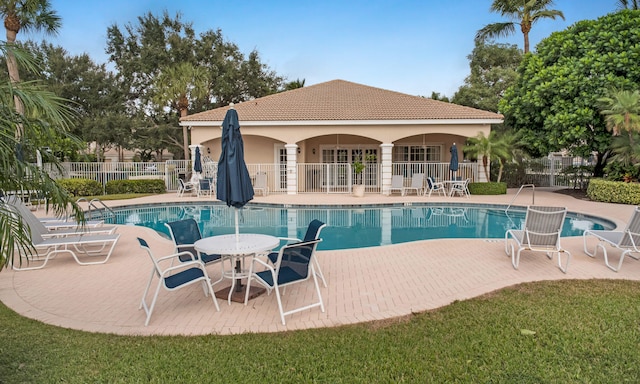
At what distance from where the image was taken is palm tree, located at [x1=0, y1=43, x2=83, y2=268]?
10.3 ft

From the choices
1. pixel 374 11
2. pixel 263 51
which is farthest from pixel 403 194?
pixel 263 51

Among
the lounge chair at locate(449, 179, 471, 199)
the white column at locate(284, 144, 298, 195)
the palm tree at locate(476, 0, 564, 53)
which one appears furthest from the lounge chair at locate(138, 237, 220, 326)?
the palm tree at locate(476, 0, 564, 53)

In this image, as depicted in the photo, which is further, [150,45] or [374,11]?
[150,45]

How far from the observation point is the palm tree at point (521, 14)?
25.5 metres

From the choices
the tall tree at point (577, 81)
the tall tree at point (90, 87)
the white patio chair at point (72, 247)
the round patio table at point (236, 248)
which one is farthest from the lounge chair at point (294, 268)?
the tall tree at point (90, 87)

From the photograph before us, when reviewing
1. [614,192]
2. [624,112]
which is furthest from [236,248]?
[614,192]

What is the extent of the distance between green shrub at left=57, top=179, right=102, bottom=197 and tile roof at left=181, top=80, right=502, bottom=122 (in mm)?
5420

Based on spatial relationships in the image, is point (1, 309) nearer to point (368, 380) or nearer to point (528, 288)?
point (368, 380)

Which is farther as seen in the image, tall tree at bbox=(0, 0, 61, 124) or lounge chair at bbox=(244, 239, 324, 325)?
tall tree at bbox=(0, 0, 61, 124)

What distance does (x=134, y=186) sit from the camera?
21047 mm

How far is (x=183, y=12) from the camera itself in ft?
120

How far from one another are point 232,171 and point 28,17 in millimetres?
22599

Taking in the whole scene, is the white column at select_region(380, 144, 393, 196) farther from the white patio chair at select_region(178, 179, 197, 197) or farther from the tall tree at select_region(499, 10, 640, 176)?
the white patio chair at select_region(178, 179, 197, 197)

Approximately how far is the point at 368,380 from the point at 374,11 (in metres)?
22.0
